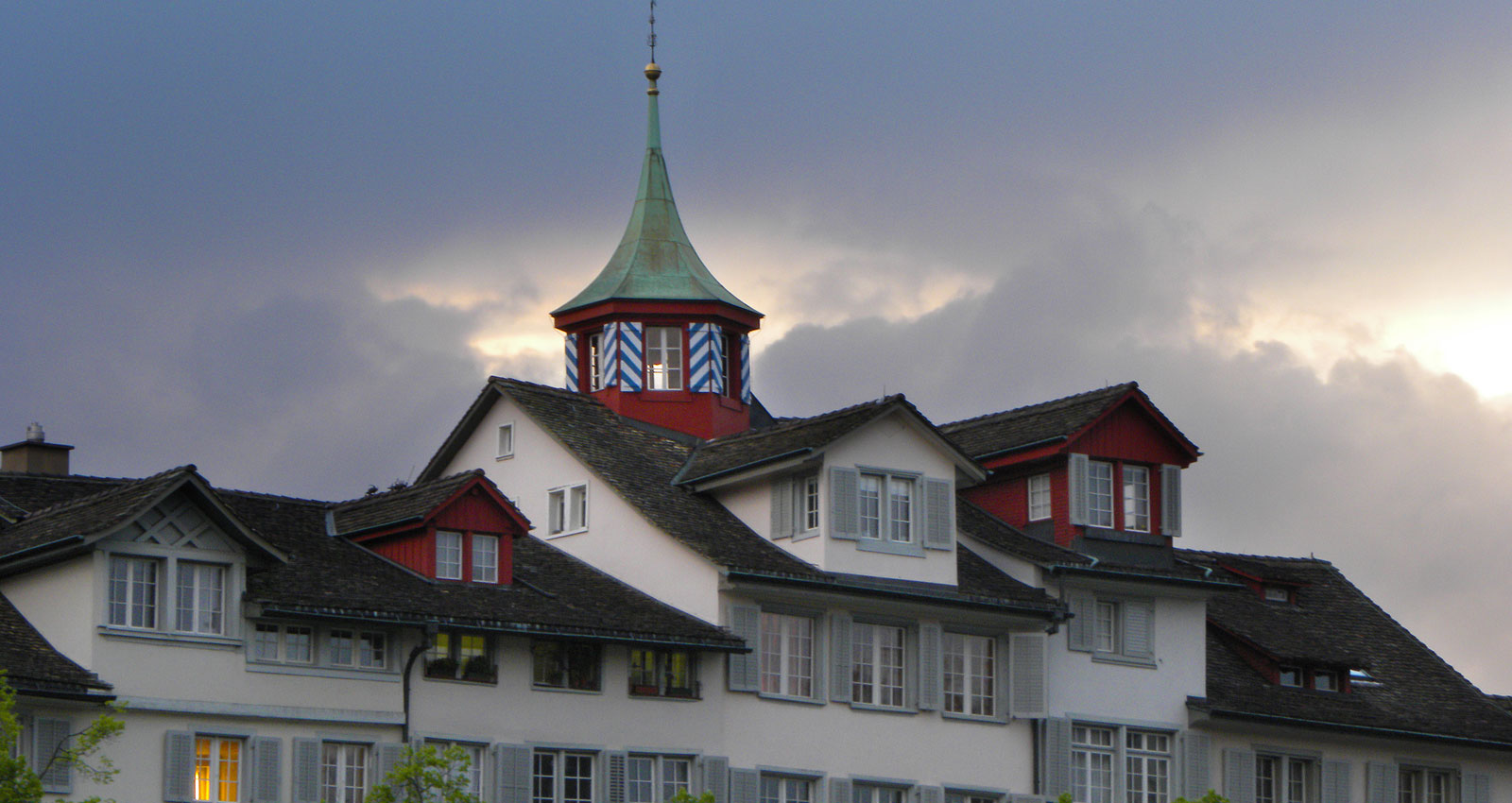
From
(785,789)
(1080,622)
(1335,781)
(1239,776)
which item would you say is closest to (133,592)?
(785,789)

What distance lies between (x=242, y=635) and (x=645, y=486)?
12.5 meters

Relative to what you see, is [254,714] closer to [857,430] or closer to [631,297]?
[857,430]

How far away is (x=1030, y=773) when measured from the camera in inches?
2450

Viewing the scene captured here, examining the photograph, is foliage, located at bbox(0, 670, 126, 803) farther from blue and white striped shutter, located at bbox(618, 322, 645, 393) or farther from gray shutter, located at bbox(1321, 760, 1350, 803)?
gray shutter, located at bbox(1321, 760, 1350, 803)

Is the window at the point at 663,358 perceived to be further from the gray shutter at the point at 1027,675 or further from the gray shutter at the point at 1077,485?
the gray shutter at the point at 1027,675

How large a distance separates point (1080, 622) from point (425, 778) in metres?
19.1

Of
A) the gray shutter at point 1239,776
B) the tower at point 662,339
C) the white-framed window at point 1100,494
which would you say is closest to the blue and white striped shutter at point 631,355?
the tower at point 662,339

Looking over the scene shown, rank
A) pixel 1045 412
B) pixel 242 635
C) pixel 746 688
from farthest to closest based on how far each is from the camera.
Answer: pixel 1045 412 → pixel 746 688 → pixel 242 635

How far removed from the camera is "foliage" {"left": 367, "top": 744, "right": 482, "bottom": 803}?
161 feet

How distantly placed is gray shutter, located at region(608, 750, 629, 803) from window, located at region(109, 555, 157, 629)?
9880mm

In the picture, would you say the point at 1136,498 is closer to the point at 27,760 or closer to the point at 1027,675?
the point at 1027,675

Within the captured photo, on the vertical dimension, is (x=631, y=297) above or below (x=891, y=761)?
above

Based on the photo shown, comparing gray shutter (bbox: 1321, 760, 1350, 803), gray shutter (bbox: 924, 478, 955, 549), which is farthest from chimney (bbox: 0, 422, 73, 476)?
gray shutter (bbox: 1321, 760, 1350, 803)

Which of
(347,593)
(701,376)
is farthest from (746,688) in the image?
(701,376)
